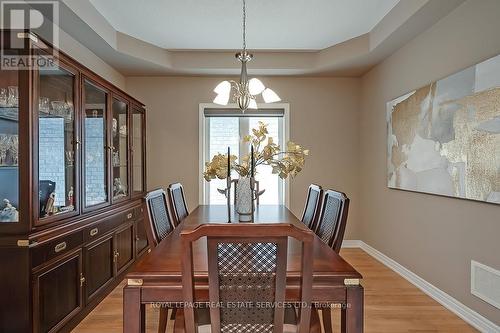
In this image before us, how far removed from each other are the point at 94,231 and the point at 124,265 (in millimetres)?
819

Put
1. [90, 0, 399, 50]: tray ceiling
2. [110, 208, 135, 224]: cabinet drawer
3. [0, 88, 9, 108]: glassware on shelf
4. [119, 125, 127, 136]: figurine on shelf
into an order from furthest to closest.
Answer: [119, 125, 127, 136]: figurine on shelf
[110, 208, 135, 224]: cabinet drawer
[90, 0, 399, 50]: tray ceiling
[0, 88, 9, 108]: glassware on shelf

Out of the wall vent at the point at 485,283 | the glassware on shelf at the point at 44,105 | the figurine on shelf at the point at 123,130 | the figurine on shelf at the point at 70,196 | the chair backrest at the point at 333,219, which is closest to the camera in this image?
the chair backrest at the point at 333,219

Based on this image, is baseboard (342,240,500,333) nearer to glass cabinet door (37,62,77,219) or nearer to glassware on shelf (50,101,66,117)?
glass cabinet door (37,62,77,219)

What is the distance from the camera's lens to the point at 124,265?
339 centimetres

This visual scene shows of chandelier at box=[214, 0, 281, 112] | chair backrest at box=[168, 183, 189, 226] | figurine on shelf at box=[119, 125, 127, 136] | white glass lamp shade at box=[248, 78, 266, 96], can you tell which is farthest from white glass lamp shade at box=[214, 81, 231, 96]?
figurine on shelf at box=[119, 125, 127, 136]

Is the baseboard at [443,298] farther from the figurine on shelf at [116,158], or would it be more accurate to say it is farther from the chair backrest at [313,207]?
the figurine on shelf at [116,158]

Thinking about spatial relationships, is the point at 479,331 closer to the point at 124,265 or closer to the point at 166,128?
the point at 124,265

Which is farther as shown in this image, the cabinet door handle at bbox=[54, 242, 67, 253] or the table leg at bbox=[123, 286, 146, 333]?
the cabinet door handle at bbox=[54, 242, 67, 253]

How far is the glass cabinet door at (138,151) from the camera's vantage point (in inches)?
157

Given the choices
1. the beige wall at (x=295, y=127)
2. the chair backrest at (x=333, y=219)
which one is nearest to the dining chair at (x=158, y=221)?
the chair backrest at (x=333, y=219)

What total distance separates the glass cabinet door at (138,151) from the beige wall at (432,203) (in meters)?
3.01

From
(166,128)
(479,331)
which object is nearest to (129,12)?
(166,128)

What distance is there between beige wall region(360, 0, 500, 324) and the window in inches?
47.6

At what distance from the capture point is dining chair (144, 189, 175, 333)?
1892 millimetres
